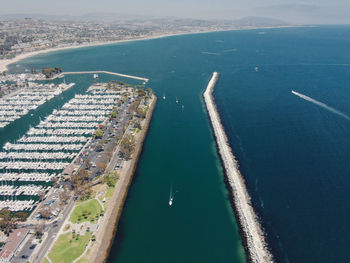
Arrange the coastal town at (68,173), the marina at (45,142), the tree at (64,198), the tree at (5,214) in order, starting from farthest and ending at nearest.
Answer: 1. the marina at (45,142)
2. the tree at (64,198)
3. the tree at (5,214)
4. the coastal town at (68,173)

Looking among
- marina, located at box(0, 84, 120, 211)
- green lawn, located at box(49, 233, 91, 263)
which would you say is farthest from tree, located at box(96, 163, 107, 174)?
green lawn, located at box(49, 233, 91, 263)

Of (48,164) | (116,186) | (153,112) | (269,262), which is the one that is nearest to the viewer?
(269,262)

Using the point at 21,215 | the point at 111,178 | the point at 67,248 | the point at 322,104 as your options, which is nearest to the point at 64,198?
the point at 21,215

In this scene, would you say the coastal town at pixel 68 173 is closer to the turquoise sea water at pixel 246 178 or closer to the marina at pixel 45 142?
the marina at pixel 45 142

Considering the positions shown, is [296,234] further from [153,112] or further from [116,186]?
[153,112]

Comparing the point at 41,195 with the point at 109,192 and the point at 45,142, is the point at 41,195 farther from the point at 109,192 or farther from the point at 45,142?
the point at 45,142

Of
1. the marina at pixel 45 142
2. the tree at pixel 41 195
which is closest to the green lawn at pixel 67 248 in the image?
the tree at pixel 41 195

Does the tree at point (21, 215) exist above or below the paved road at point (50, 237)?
above

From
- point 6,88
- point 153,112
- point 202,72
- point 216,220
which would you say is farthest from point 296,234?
point 6,88
